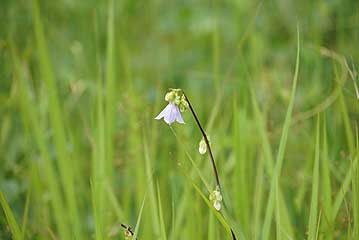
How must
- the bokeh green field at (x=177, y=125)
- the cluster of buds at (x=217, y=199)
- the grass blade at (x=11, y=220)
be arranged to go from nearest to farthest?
1. the cluster of buds at (x=217, y=199)
2. the grass blade at (x=11, y=220)
3. the bokeh green field at (x=177, y=125)

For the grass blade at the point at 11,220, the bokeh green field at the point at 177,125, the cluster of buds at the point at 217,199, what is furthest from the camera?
the bokeh green field at the point at 177,125

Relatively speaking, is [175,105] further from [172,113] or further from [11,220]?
[11,220]

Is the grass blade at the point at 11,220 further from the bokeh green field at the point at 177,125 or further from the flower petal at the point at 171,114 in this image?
the flower petal at the point at 171,114

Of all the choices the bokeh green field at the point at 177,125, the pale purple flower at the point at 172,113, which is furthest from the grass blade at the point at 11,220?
the pale purple flower at the point at 172,113

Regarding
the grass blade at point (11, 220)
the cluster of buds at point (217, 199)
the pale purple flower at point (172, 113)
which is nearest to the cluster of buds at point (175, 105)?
the pale purple flower at point (172, 113)

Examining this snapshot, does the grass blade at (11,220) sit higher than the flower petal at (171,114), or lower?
lower

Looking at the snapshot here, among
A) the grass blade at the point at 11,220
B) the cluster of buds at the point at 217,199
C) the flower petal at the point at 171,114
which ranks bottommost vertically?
the grass blade at the point at 11,220

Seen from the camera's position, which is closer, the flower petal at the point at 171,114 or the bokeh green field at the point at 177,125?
the flower petal at the point at 171,114

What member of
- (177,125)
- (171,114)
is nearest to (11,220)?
(171,114)

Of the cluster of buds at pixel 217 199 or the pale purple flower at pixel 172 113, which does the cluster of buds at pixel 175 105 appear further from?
the cluster of buds at pixel 217 199

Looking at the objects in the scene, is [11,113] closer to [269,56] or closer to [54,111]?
[54,111]
